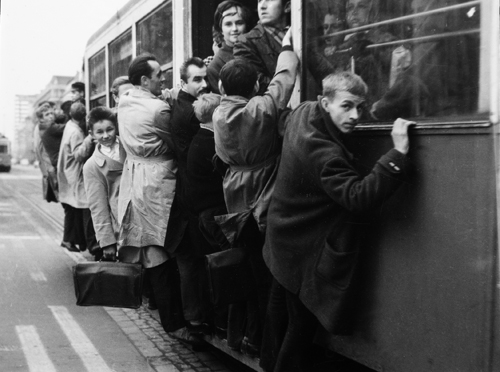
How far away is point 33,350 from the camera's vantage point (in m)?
4.85

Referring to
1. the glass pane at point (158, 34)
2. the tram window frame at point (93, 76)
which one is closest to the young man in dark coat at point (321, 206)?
the glass pane at point (158, 34)

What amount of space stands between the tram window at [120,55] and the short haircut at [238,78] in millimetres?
3150

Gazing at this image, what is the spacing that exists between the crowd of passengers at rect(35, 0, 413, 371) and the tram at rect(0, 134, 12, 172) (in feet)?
127

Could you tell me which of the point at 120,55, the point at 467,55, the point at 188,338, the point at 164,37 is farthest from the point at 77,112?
the point at 467,55

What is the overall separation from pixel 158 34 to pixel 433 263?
3626 millimetres

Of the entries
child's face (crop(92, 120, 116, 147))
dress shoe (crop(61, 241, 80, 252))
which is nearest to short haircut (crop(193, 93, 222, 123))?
child's face (crop(92, 120, 116, 147))

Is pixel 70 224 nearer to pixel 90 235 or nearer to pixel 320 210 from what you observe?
pixel 90 235

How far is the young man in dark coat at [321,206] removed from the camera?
2.84 m

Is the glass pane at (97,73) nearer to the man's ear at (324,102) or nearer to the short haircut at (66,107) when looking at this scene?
the short haircut at (66,107)

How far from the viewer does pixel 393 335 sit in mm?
2893

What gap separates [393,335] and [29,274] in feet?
18.1

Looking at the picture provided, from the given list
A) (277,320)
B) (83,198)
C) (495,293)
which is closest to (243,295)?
(277,320)

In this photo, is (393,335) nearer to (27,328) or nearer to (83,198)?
(27,328)

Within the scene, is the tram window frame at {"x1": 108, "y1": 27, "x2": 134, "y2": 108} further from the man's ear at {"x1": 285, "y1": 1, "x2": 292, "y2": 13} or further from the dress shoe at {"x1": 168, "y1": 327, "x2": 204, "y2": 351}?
the man's ear at {"x1": 285, "y1": 1, "x2": 292, "y2": 13}
